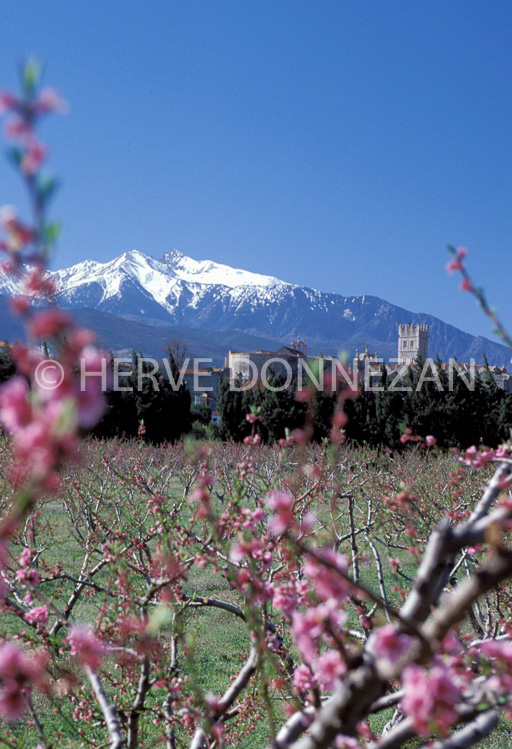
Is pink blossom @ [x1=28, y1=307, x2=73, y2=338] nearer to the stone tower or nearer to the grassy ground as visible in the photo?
the grassy ground

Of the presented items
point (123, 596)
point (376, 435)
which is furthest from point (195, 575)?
point (376, 435)

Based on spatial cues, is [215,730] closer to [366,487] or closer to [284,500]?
[284,500]

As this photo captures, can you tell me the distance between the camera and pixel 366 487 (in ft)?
48.9

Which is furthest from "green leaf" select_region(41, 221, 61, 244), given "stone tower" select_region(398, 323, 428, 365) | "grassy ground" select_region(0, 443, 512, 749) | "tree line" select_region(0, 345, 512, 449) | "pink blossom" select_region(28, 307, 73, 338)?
"stone tower" select_region(398, 323, 428, 365)

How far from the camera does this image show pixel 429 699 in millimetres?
848

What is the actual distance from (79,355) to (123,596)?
2.48 meters

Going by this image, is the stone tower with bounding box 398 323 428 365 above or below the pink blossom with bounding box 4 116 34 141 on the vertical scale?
above

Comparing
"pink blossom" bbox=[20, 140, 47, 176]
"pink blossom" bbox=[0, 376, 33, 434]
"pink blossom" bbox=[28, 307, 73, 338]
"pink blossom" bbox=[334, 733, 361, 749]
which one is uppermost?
"pink blossom" bbox=[20, 140, 47, 176]

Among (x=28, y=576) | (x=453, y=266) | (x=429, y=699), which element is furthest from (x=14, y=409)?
(x=28, y=576)

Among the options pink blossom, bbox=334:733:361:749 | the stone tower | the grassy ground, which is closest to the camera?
pink blossom, bbox=334:733:361:749

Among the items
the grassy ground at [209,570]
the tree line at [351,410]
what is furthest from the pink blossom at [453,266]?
the tree line at [351,410]

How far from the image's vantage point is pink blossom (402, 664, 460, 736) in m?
0.84

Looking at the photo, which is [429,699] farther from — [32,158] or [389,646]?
[32,158]

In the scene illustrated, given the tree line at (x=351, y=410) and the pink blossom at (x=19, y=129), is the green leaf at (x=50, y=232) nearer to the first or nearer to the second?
the pink blossom at (x=19, y=129)
